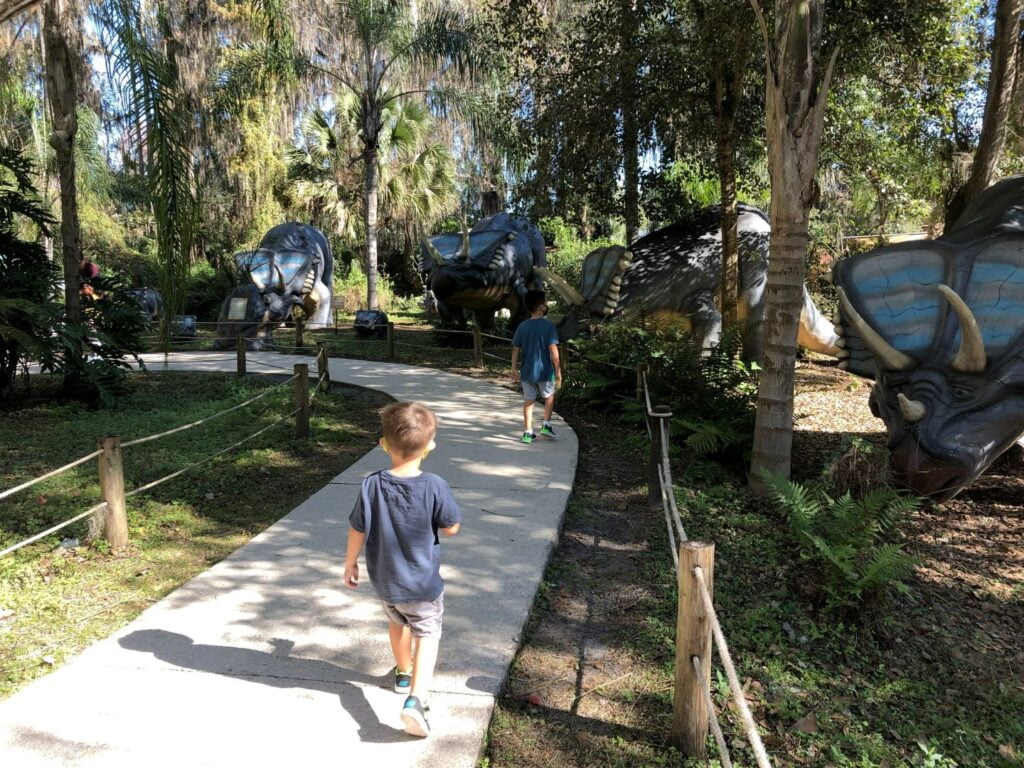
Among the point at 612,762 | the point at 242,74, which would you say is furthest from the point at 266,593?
the point at 242,74

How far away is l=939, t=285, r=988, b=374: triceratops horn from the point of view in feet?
14.9

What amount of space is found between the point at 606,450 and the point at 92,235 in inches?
879

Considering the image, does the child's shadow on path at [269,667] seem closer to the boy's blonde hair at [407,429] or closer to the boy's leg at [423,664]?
the boy's leg at [423,664]

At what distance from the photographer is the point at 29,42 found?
48.4ft

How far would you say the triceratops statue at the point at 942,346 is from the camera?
468cm

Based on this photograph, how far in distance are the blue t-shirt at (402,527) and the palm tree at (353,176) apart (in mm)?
20279

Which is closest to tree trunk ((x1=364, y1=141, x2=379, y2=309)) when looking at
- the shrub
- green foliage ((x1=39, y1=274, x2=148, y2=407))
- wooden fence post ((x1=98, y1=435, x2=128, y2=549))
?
the shrub

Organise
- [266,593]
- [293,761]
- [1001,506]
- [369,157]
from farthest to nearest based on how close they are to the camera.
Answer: [369,157] < [1001,506] < [266,593] < [293,761]

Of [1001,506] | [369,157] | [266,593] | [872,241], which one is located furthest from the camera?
[872,241]

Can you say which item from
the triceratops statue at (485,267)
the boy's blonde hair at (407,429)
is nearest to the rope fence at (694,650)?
the boy's blonde hair at (407,429)

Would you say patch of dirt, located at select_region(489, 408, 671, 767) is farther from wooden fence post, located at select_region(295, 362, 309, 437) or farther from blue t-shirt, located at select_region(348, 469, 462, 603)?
wooden fence post, located at select_region(295, 362, 309, 437)

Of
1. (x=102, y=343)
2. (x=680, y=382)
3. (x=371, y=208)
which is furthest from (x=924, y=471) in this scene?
(x=371, y=208)

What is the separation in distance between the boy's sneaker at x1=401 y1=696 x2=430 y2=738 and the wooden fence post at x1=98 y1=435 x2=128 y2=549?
272 cm

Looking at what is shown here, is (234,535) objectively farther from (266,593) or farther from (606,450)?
(606,450)
